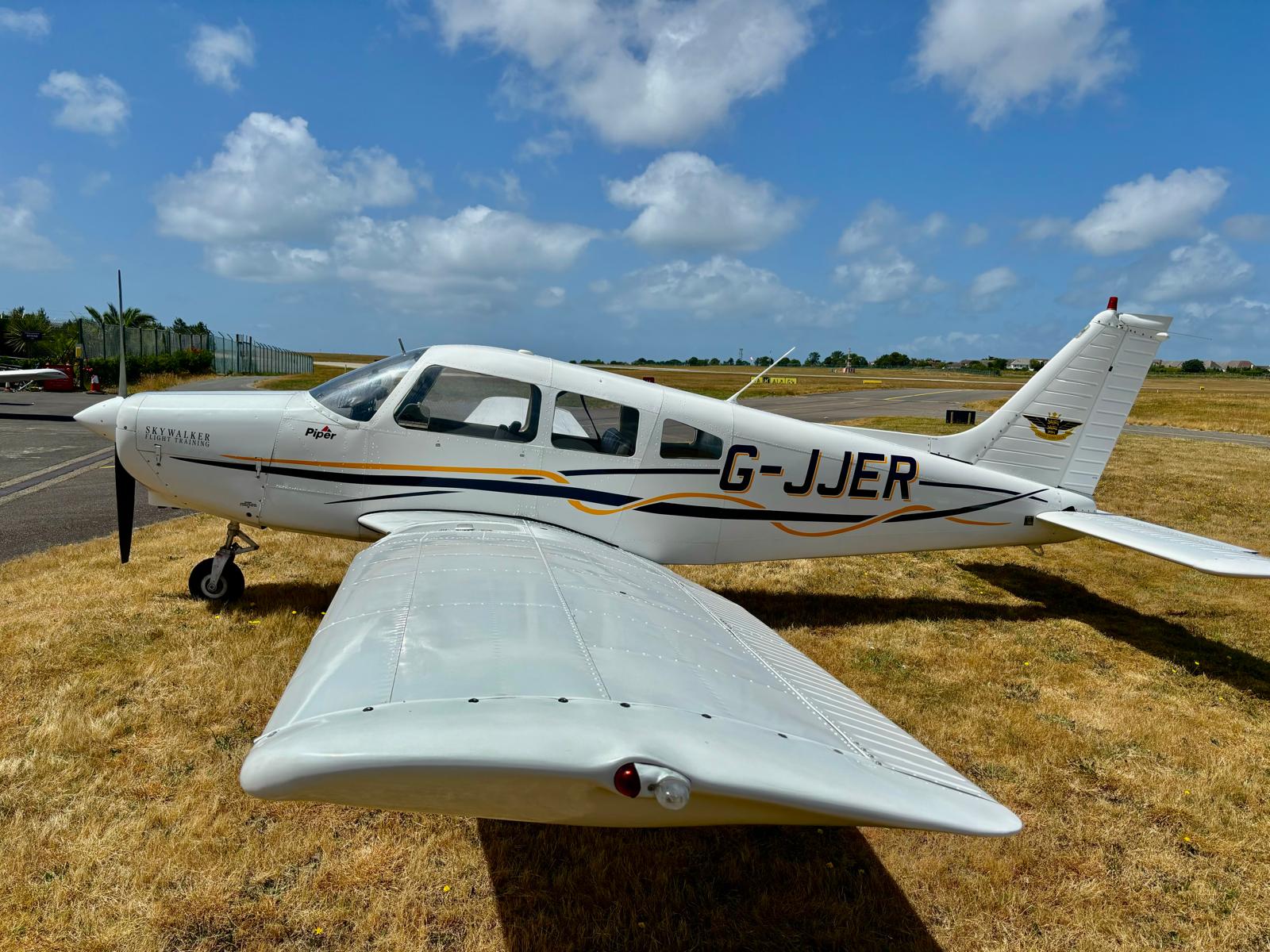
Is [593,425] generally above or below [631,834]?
above

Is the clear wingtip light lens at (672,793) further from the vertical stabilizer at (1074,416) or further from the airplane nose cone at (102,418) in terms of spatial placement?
the airplane nose cone at (102,418)

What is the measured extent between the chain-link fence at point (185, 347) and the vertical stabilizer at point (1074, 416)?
31.1 m

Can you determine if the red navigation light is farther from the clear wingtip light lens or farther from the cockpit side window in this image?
the cockpit side window

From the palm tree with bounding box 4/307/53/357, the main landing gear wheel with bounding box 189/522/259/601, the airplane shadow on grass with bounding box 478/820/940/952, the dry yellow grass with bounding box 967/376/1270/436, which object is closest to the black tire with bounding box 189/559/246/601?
the main landing gear wheel with bounding box 189/522/259/601

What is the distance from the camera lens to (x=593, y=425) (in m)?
5.51

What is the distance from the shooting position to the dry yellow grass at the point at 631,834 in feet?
9.30

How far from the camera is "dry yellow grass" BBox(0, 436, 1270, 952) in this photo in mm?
2834

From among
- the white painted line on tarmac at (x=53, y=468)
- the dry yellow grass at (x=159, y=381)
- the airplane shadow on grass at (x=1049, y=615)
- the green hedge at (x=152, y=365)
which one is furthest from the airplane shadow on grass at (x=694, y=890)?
the green hedge at (x=152, y=365)

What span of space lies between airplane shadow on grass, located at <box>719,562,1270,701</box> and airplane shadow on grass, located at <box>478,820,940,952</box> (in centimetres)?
300

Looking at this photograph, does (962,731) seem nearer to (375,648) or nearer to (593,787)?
(593,787)

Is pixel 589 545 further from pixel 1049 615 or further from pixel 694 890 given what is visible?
pixel 1049 615

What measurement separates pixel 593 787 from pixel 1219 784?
4.06 m

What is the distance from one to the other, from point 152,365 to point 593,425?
36799 millimetres

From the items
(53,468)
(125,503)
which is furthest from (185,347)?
(125,503)
